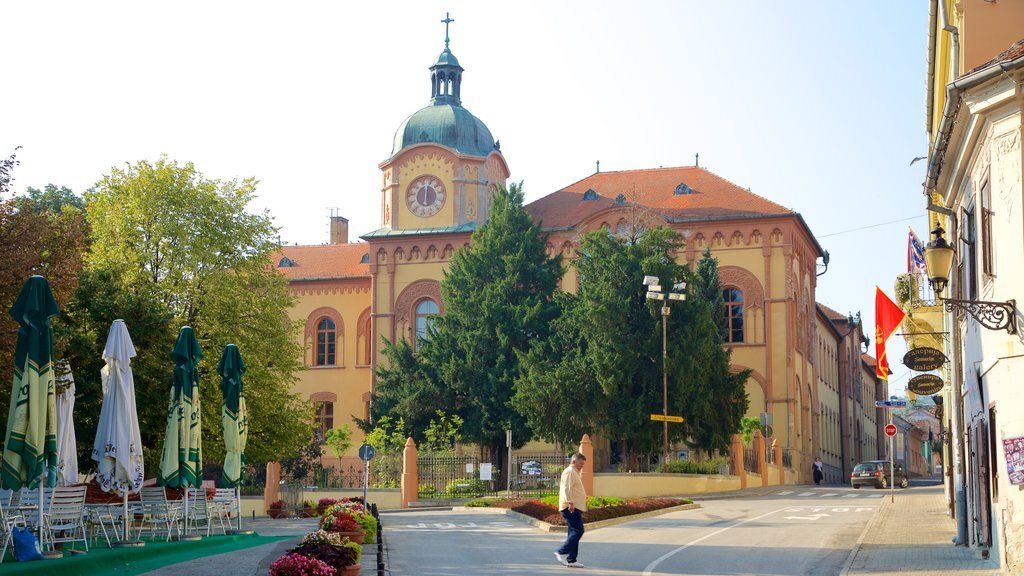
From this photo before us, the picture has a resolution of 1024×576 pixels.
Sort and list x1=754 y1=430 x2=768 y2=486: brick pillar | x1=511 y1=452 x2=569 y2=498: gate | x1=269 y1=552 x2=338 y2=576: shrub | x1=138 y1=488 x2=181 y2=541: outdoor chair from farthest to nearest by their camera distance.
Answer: x1=754 y1=430 x2=768 y2=486: brick pillar
x1=511 y1=452 x2=569 y2=498: gate
x1=138 y1=488 x2=181 y2=541: outdoor chair
x1=269 y1=552 x2=338 y2=576: shrub

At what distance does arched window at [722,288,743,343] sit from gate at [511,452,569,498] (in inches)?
496

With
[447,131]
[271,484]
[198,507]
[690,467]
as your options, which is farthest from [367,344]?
[198,507]

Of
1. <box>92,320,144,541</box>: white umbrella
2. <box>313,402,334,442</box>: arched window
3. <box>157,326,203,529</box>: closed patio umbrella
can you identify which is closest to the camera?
<box>92,320,144,541</box>: white umbrella

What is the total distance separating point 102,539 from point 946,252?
13.4m

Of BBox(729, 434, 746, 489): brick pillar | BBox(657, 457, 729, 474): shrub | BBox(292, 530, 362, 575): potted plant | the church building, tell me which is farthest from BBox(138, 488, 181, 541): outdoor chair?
the church building

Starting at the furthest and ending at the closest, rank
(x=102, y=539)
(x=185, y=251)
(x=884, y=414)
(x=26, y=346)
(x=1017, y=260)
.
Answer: (x=884, y=414)
(x=185, y=251)
(x=102, y=539)
(x=26, y=346)
(x=1017, y=260)

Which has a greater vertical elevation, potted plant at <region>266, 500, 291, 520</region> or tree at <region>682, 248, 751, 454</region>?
tree at <region>682, 248, 751, 454</region>

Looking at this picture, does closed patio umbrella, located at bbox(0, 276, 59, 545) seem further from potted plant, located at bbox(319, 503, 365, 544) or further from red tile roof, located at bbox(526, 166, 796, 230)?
red tile roof, located at bbox(526, 166, 796, 230)

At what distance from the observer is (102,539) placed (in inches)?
774

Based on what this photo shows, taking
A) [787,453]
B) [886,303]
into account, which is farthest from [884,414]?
[886,303]

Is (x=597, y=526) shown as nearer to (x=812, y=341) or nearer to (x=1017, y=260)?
(x=1017, y=260)

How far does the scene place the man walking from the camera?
1677 cm

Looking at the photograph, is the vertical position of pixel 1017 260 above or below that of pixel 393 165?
below

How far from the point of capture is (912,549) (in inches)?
755
